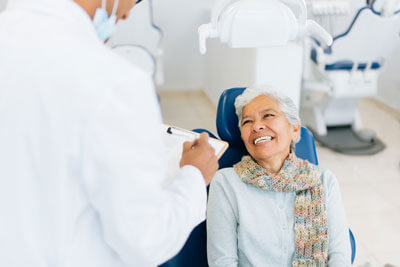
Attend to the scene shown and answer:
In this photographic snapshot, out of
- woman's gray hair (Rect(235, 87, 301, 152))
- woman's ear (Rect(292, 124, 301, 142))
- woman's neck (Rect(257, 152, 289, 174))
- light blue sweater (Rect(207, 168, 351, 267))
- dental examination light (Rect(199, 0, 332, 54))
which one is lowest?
light blue sweater (Rect(207, 168, 351, 267))

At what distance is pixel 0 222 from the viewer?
722mm

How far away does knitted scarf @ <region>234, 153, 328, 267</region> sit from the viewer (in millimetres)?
1216

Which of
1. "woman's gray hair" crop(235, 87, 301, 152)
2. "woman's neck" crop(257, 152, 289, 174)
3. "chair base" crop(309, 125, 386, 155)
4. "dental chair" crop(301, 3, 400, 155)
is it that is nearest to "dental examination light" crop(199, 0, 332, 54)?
"woman's gray hair" crop(235, 87, 301, 152)

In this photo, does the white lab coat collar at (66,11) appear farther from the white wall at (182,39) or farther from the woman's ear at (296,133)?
the white wall at (182,39)

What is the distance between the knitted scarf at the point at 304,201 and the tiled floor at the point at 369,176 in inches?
17.6

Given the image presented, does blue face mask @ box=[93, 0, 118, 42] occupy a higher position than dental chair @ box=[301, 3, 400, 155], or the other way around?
blue face mask @ box=[93, 0, 118, 42]

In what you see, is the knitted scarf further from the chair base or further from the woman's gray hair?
the chair base

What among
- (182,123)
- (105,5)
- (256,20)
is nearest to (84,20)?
(105,5)

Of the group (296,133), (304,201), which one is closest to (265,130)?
(296,133)

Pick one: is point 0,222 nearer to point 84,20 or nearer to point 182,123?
point 84,20

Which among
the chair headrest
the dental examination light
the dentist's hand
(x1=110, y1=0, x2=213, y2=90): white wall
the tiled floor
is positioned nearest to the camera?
the dentist's hand

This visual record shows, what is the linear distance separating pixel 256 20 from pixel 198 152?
412 mm

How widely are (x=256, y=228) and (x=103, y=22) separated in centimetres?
78

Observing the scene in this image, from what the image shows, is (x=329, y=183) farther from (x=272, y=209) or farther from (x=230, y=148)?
(x=230, y=148)
